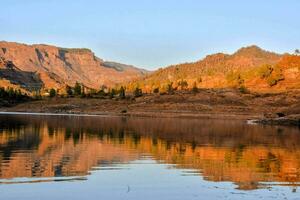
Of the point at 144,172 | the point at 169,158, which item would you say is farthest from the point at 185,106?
the point at 144,172

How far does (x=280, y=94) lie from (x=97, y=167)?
162193mm

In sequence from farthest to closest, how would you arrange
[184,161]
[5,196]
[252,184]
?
1. [184,161]
2. [252,184]
3. [5,196]

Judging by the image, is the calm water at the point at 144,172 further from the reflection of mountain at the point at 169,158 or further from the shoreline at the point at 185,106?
the shoreline at the point at 185,106

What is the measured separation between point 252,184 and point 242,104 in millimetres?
154618

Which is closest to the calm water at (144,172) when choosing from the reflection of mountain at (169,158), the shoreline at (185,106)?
the reflection of mountain at (169,158)

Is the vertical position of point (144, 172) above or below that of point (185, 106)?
below

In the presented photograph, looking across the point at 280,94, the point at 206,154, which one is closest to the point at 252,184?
the point at 206,154

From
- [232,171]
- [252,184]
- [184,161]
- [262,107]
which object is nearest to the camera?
[252,184]

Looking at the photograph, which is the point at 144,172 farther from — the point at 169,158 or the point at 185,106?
the point at 185,106

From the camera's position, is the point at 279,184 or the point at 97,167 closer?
the point at 279,184

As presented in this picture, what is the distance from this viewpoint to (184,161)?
3703 centimetres

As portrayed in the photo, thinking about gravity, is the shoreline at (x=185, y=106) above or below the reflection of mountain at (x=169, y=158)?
above

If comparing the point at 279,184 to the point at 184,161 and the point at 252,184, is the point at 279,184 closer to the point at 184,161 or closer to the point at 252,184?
the point at 252,184

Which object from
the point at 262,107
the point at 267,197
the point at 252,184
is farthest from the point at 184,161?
the point at 262,107
